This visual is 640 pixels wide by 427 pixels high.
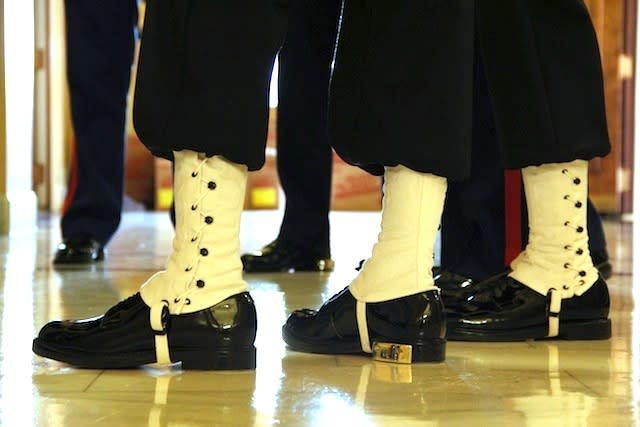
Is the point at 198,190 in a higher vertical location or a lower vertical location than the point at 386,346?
higher

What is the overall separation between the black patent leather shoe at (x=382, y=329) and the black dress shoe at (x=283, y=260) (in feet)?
2.95

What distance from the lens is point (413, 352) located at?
103 centimetres

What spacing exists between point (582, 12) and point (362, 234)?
6.55ft

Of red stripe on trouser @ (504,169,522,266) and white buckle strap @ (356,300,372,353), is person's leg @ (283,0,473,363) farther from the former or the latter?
red stripe on trouser @ (504,169,522,266)

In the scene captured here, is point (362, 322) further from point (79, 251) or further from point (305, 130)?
point (79, 251)

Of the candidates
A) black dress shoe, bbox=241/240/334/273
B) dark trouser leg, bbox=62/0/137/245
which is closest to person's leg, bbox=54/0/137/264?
dark trouser leg, bbox=62/0/137/245

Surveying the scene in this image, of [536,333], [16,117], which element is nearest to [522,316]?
[536,333]

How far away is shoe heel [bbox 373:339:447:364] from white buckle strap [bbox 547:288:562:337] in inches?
8.5

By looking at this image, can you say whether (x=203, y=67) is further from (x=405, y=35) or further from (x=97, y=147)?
(x=97, y=147)

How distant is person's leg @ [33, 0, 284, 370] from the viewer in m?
0.93

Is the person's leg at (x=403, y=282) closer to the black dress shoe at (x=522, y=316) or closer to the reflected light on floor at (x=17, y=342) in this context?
the black dress shoe at (x=522, y=316)

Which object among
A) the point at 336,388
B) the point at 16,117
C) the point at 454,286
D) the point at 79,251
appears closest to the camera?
the point at 336,388

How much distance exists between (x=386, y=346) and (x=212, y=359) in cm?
19

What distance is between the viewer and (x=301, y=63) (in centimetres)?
192
